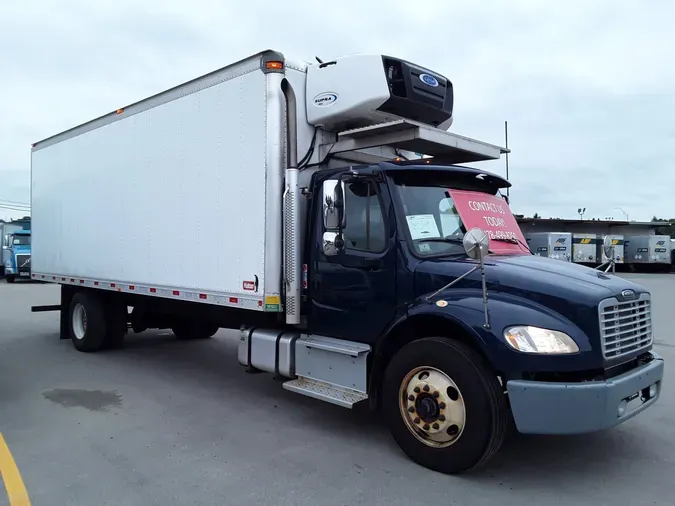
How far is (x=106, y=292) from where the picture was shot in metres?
9.45

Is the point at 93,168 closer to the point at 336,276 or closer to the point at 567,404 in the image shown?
the point at 336,276

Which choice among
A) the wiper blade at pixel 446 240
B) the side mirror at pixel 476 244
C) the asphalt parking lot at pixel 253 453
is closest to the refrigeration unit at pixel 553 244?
the asphalt parking lot at pixel 253 453

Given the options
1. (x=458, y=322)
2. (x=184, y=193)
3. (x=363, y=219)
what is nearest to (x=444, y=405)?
(x=458, y=322)

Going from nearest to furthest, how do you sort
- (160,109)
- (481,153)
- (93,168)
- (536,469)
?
(536,469) < (481,153) < (160,109) < (93,168)

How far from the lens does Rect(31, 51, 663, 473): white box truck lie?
420cm

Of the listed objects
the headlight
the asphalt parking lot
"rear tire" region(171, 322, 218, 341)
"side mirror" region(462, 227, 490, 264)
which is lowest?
the asphalt parking lot

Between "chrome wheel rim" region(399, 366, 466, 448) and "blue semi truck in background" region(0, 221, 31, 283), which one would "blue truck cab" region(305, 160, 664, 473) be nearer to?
"chrome wheel rim" region(399, 366, 466, 448)

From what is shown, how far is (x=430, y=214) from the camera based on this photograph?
521 cm

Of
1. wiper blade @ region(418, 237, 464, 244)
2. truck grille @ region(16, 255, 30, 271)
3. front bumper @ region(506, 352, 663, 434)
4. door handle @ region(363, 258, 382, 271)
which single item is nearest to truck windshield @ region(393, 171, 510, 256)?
wiper blade @ region(418, 237, 464, 244)

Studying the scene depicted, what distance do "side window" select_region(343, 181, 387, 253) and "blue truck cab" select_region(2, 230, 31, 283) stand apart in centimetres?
2648

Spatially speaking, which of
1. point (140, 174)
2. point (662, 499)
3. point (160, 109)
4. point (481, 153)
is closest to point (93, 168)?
point (140, 174)

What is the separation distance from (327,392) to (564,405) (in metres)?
2.24

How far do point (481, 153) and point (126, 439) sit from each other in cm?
468

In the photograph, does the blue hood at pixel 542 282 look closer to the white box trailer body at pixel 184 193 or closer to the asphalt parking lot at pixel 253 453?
the asphalt parking lot at pixel 253 453
